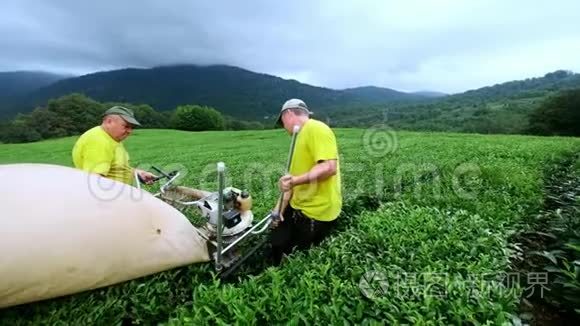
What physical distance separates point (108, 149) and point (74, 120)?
64.6 metres

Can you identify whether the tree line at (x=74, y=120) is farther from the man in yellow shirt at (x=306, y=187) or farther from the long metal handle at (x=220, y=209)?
the long metal handle at (x=220, y=209)

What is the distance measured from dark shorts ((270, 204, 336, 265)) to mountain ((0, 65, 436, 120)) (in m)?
104

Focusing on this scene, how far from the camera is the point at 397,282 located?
9.04ft

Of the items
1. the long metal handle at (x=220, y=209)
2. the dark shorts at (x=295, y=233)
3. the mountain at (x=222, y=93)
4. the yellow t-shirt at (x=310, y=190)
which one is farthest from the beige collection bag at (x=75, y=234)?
the mountain at (x=222, y=93)

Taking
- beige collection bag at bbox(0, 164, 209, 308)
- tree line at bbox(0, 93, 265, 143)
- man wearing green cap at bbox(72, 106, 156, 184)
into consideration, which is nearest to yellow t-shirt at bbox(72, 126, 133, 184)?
man wearing green cap at bbox(72, 106, 156, 184)

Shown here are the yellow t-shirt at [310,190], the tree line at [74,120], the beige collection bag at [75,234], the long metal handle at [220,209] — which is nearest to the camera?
the beige collection bag at [75,234]

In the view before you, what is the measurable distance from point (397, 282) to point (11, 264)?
114 inches

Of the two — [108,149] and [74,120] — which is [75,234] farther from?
[74,120]

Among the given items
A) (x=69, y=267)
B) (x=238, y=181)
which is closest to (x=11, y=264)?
(x=69, y=267)

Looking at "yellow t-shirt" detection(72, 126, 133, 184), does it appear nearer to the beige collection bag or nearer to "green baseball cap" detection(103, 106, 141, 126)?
"green baseball cap" detection(103, 106, 141, 126)

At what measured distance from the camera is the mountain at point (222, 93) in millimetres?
129250

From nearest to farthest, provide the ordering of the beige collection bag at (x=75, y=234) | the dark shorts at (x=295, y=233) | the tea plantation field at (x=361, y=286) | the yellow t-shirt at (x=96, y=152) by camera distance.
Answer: the tea plantation field at (x=361, y=286) < the beige collection bag at (x=75, y=234) < the dark shorts at (x=295, y=233) < the yellow t-shirt at (x=96, y=152)

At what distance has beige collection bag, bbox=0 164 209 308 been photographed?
2943mm

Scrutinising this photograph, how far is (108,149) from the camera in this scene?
4.93 metres
